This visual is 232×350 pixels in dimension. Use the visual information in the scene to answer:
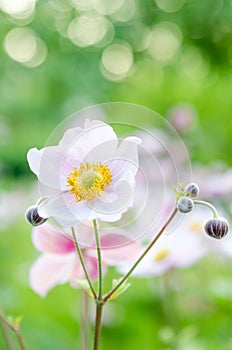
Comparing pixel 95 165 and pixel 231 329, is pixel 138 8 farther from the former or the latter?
pixel 95 165

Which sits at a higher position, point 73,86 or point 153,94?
point 73,86

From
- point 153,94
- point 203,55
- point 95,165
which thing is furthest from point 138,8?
point 95,165

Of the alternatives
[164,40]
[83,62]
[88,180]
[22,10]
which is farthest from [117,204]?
[164,40]

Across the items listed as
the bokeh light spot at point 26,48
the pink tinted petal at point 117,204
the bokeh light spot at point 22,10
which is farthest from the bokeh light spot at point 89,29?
the pink tinted petal at point 117,204

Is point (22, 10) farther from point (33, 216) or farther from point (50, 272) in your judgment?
point (33, 216)

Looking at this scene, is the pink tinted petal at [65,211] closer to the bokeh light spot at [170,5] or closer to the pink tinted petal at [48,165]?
the pink tinted petal at [48,165]

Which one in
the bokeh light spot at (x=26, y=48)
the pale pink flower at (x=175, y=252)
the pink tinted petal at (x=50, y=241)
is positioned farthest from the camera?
the bokeh light spot at (x=26, y=48)

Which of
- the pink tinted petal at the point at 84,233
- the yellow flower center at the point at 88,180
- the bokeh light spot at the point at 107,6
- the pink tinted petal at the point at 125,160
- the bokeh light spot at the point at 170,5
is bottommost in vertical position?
the pink tinted petal at the point at 84,233
